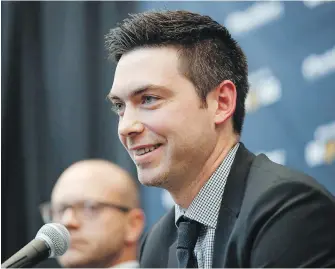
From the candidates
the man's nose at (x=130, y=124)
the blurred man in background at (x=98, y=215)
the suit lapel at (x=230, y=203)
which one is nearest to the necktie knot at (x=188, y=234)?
the suit lapel at (x=230, y=203)

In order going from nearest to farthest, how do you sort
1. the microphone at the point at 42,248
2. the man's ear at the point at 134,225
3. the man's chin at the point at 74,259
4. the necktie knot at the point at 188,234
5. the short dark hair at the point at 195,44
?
the microphone at the point at 42,248 < the necktie knot at the point at 188,234 < the short dark hair at the point at 195,44 < the man's chin at the point at 74,259 < the man's ear at the point at 134,225

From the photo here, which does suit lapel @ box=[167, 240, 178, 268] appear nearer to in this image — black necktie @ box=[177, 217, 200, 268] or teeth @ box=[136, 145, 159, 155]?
black necktie @ box=[177, 217, 200, 268]

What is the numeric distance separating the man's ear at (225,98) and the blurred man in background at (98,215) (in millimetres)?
827

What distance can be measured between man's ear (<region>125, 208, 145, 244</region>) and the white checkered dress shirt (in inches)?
29.8

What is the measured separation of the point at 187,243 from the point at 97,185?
0.94m

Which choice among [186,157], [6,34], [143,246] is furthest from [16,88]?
[186,157]

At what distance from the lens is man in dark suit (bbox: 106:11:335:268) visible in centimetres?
128

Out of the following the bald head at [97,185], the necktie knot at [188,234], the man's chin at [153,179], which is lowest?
the necktie knot at [188,234]

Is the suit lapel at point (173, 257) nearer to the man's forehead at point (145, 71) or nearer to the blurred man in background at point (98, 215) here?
the man's forehead at point (145, 71)

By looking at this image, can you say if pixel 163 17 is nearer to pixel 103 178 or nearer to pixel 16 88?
pixel 103 178

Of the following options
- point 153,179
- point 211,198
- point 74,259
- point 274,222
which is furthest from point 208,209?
point 74,259

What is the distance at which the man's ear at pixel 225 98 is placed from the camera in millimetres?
1585

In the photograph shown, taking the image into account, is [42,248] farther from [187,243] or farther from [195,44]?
[195,44]

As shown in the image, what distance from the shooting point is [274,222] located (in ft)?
4.18
